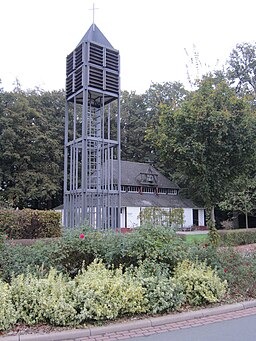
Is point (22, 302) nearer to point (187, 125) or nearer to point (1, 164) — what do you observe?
point (187, 125)

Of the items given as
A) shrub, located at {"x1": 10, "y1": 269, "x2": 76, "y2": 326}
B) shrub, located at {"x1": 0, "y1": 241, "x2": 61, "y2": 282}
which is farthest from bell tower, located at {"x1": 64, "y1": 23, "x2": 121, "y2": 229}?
shrub, located at {"x1": 10, "y1": 269, "x2": 76, "y2": 326}

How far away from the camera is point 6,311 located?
15.1 feet

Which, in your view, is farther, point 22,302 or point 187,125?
point 187,125

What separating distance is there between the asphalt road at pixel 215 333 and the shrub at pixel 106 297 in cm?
61

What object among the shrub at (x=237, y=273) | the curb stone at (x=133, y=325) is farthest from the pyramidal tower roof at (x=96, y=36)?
the curb stone at (x=133, y=325)

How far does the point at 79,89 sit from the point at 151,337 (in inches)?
442

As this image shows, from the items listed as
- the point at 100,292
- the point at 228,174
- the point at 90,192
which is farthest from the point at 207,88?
the point at 100,292

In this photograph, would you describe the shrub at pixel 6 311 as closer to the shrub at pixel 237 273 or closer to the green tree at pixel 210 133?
the shrub at pixel 237 273

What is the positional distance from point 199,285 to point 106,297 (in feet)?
5.74

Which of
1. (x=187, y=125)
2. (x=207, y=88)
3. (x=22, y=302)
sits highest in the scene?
(x=207, y=88)

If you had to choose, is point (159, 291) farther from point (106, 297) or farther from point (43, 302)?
point (43, 302)

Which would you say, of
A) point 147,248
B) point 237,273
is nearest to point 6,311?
point 147,248

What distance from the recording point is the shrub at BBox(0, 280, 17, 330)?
4496 mm

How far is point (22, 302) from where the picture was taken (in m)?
4.83
